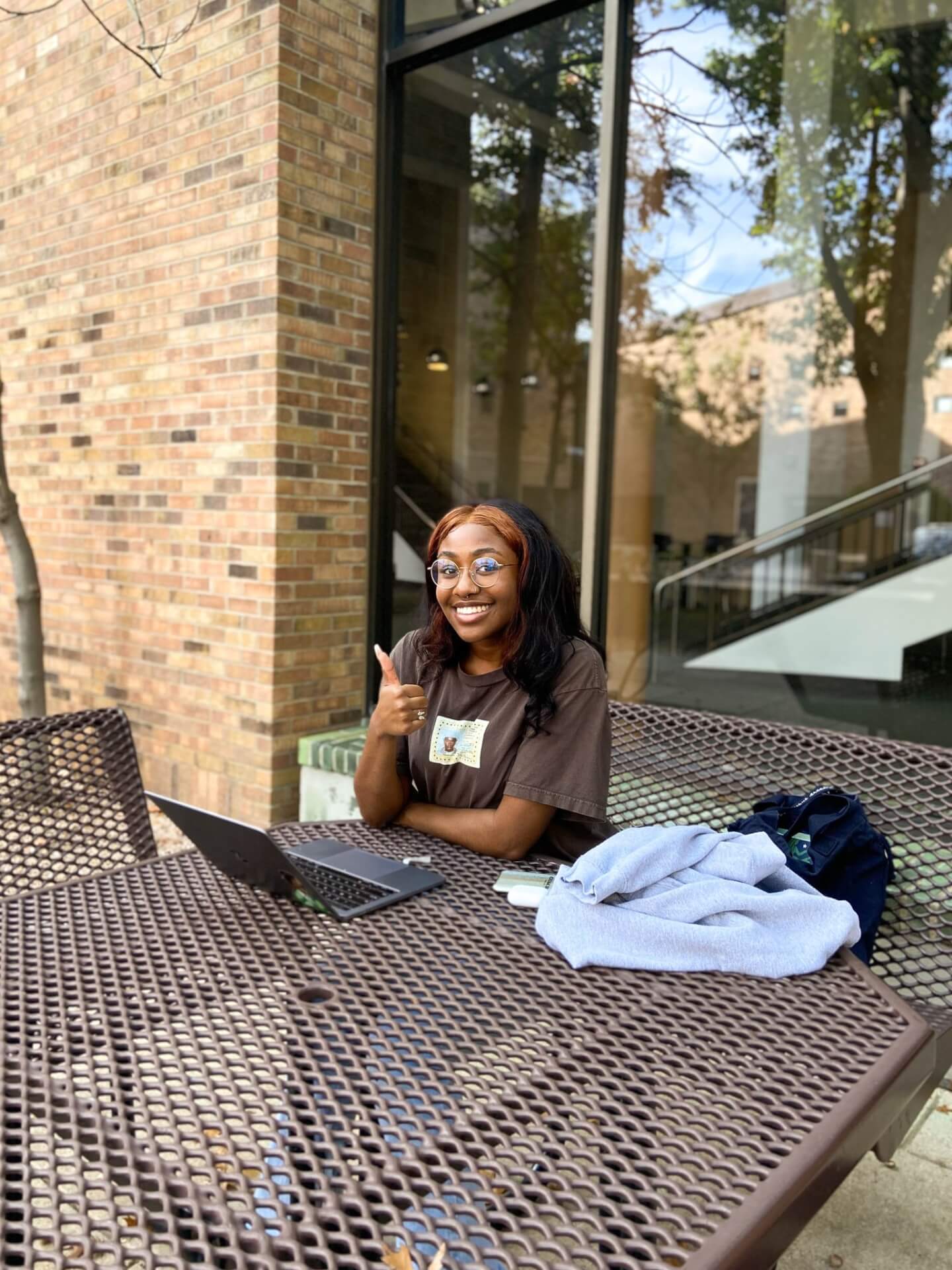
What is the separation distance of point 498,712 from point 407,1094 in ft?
3.33

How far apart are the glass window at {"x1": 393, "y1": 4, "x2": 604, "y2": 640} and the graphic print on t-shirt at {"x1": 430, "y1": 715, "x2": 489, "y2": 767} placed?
1.56 ft

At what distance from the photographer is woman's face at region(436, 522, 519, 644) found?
2029 millimetres

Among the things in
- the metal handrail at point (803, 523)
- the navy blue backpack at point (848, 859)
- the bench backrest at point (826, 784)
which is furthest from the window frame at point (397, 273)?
the metal handrail at point (803, 523)

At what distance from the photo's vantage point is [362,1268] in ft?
2.92

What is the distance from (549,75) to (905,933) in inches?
190

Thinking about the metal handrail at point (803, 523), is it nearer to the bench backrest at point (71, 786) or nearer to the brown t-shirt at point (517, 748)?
the brown t-shirt at point (517, 748)

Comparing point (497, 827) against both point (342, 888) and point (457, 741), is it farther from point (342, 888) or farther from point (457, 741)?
point (342, 888)

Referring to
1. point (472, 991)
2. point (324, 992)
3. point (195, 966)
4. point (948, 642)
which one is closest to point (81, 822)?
point (195, 966)

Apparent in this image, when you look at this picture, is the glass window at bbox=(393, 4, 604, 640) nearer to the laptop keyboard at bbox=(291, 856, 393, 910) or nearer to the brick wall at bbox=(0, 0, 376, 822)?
the brick wall at bbox=(0, 0, 376, 822)

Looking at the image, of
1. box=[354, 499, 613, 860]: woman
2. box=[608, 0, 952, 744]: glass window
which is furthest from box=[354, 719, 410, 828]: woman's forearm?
box=[608, 0, 952, 744]: glass window

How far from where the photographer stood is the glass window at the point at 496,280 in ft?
15.0

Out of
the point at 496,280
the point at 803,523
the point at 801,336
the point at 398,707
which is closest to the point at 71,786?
the point at 398,707

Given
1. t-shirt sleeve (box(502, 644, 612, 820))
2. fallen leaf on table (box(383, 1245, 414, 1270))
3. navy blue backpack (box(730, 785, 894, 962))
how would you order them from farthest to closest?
1. t-shirt sleeve (box(502, 644, 612, 820))
2. navy blue backpack (box(730, 785, 894, 962))
3. fallen leaf on table (box(383, 1245, 414, 1270))

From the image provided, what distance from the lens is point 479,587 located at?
203cm
